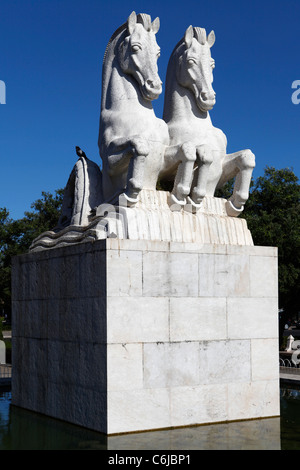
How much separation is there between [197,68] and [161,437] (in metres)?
6.57

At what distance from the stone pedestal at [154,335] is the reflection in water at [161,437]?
21 cm

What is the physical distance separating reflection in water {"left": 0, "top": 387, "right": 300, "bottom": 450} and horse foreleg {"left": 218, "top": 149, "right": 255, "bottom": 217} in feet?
12.7

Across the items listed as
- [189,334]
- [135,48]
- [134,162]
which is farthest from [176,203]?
[135,48]

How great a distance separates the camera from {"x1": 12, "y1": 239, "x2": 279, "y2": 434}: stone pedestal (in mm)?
9164

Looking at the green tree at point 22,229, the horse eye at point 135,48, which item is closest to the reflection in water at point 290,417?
the horse eye at point 135,48

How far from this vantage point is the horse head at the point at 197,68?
11211mm

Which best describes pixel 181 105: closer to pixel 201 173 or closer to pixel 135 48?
pixel 135 48

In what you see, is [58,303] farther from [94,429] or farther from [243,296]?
[243,296]

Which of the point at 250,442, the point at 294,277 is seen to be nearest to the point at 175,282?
the point at 250,442

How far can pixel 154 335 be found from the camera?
9.44m

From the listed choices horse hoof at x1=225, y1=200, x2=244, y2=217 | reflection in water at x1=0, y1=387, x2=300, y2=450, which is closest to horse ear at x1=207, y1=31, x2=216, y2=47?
horse hoof at x1=225, y1=200, x2=244, y2=217

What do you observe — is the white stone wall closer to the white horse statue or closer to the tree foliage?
the white horse statue
